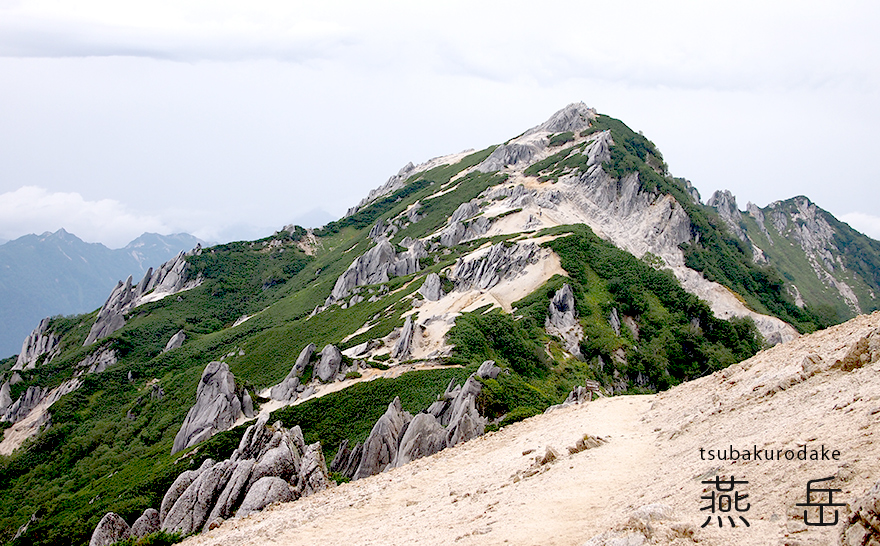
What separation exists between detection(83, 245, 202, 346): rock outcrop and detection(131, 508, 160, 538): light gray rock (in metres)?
81.2

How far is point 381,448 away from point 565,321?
26469 millimetres

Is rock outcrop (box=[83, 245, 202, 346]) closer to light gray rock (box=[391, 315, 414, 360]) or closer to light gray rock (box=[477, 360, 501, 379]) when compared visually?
light gray rock (box=[391, 315, 414, 360])

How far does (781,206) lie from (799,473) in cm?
19569

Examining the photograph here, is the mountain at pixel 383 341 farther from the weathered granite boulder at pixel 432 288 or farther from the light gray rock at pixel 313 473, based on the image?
the weathered granite boulder at pixel 432 288

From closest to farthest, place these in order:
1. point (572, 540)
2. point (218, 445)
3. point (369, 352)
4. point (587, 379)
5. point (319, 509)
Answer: point (572, 540) < point (319, 509) < point (218, 445) < point (587, 379) < point (369, 352)

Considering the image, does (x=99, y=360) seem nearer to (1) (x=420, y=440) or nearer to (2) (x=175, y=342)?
(2) (x=175, y=342)

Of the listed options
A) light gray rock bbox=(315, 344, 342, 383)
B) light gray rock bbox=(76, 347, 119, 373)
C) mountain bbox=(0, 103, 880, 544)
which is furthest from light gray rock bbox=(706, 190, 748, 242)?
light gray rock bbox=(76, 347, 119, 373)

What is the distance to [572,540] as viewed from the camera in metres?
9.45

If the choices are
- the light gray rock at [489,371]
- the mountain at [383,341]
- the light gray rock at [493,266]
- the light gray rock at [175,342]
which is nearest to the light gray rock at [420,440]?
the mountain at [383,341]

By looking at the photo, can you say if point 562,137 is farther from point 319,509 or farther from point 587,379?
point 319,509

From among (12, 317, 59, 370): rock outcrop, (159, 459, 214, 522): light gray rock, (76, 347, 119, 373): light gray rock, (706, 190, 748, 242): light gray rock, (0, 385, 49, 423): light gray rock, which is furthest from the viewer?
(706, 190, 748, 242): light gray rock

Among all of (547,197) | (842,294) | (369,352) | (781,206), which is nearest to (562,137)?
(547,197)

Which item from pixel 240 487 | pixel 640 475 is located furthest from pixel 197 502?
pixel 640 475

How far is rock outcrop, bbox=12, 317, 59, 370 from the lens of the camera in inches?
3897
